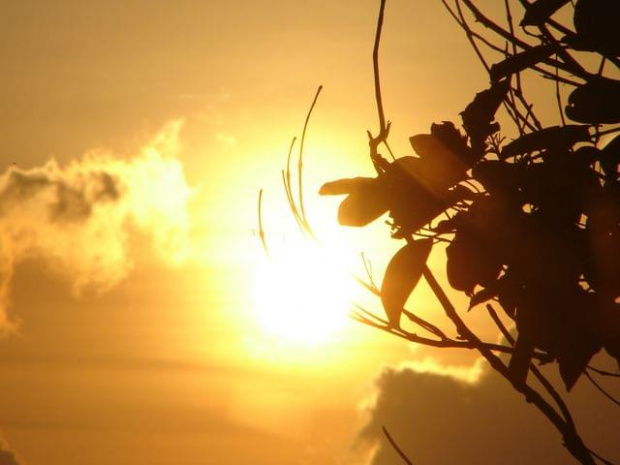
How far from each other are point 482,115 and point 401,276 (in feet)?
2.59

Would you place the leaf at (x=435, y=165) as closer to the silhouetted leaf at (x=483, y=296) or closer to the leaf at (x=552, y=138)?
the leaf at (x=552, y=138)

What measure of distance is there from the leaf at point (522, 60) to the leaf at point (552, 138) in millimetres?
316

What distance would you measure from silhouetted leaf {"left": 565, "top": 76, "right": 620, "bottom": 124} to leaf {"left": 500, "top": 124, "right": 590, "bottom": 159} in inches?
2.6

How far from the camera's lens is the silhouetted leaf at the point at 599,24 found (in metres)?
2.68

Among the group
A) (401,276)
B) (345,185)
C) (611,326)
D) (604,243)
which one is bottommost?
(611,326)

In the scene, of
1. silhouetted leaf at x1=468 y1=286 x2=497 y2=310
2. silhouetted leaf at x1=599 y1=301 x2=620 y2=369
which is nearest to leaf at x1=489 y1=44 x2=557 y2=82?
silhouetted leaf at x1=468 y1=286 x2=497 y2=310

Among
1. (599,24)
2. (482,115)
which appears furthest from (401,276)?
(599,24)

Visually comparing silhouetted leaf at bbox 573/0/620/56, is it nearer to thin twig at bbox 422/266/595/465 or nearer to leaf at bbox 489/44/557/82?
leaf at bbox 489/44/557/82

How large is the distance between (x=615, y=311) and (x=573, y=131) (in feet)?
2.46

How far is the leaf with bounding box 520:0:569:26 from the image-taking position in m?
2.93

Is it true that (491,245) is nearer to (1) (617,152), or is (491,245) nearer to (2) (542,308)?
(2) (542,308)

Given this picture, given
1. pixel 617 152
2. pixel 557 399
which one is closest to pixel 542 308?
pixel 557 399

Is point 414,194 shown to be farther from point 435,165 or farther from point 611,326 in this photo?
point 611,326

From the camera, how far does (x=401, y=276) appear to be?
9.46ft
